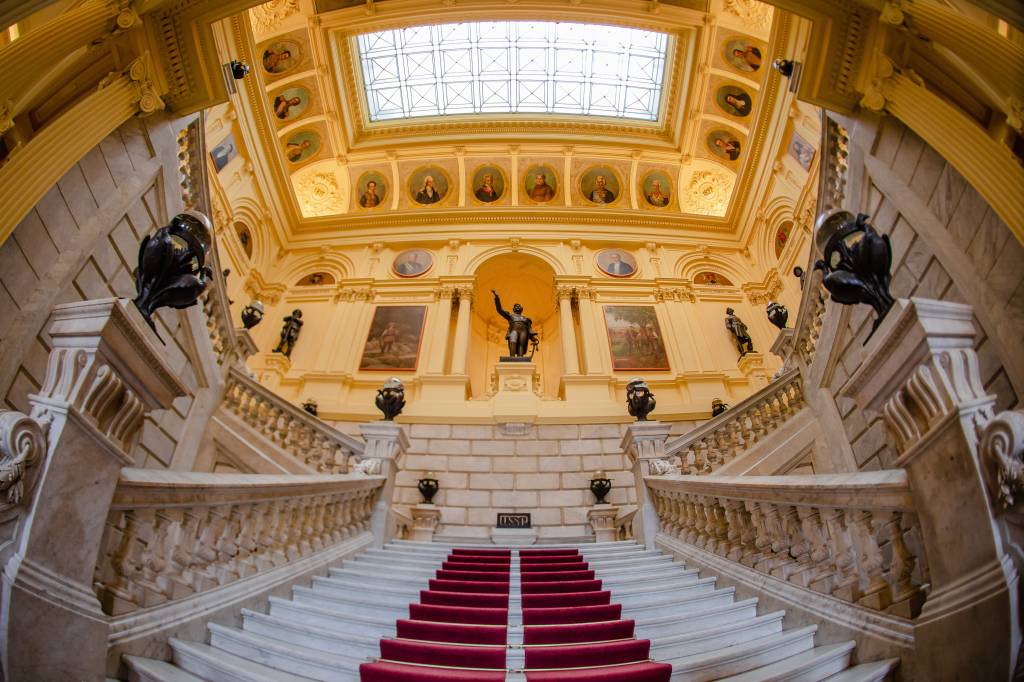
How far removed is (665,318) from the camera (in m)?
12.0

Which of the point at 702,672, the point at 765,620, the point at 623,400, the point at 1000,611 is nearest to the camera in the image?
the point at 1000,611

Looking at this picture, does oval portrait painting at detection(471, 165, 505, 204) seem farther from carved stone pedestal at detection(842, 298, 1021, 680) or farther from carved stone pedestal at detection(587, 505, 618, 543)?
carved stone pedestal at detection(842, 298, 1021, 680)

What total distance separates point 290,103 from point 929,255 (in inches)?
561

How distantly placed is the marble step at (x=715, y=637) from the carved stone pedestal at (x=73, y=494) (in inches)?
94.0

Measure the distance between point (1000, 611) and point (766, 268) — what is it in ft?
42.0

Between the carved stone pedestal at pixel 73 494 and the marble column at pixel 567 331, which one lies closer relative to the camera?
the carved stone pedestal at pixel 73 494

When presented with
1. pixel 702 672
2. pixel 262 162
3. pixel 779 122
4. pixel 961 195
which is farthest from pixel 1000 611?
pixel 262 162

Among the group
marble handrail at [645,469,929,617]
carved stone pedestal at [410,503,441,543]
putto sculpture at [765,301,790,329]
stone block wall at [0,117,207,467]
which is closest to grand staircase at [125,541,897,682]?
marble handrail at [645,469,929,617]

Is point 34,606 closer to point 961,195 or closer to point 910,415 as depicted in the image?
point 910,415

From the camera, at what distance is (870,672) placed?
176 cm

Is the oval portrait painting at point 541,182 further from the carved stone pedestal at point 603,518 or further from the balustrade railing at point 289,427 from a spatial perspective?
the balustrade railing at point 289,427

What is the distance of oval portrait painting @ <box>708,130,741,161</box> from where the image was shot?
1362cm

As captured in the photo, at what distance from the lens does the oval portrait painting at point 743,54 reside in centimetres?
1165

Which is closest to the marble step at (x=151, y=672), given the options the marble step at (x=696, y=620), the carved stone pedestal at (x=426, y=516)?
the marble step at (x=696, y=620)
